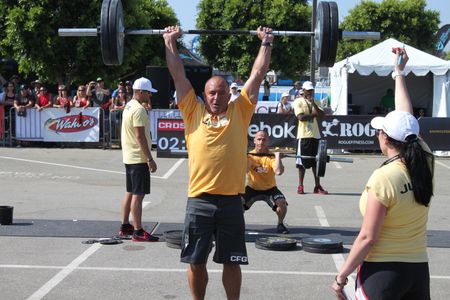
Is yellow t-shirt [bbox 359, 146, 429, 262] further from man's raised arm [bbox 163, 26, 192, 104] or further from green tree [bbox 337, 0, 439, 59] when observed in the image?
green tree [bbox 337, 0, 439, 59]

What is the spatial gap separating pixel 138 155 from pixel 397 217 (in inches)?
180

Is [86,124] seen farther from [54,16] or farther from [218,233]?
[218,233]

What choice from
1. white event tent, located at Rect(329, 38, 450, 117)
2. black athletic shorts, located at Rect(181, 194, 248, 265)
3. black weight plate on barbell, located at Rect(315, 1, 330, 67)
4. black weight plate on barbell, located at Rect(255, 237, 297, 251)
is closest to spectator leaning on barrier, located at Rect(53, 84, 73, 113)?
white event tent, located at Rect(329, 38, 450, 117)

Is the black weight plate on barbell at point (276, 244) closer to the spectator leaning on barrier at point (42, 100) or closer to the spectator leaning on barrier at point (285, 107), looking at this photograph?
the spectator leaning on barrier at point (285, 107)

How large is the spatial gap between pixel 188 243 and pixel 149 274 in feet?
5.51

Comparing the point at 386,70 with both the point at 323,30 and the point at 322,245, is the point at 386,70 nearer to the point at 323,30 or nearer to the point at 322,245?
the point at 322,245

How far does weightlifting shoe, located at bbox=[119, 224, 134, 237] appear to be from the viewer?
8109 mm

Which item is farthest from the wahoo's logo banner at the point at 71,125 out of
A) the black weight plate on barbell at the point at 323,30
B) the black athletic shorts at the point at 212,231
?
the black athletic shorts at the point at 212,231

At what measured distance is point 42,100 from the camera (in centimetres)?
1897

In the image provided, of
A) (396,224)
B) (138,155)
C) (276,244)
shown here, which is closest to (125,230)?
(138,155)

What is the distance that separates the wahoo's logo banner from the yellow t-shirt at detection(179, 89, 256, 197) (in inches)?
554

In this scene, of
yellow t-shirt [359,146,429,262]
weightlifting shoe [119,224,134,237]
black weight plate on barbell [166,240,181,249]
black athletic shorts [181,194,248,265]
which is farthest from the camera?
weightlifting shoe [119,224,134,237]

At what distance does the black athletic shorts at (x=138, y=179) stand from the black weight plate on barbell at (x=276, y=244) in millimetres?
1397

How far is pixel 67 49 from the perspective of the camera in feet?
70.7
